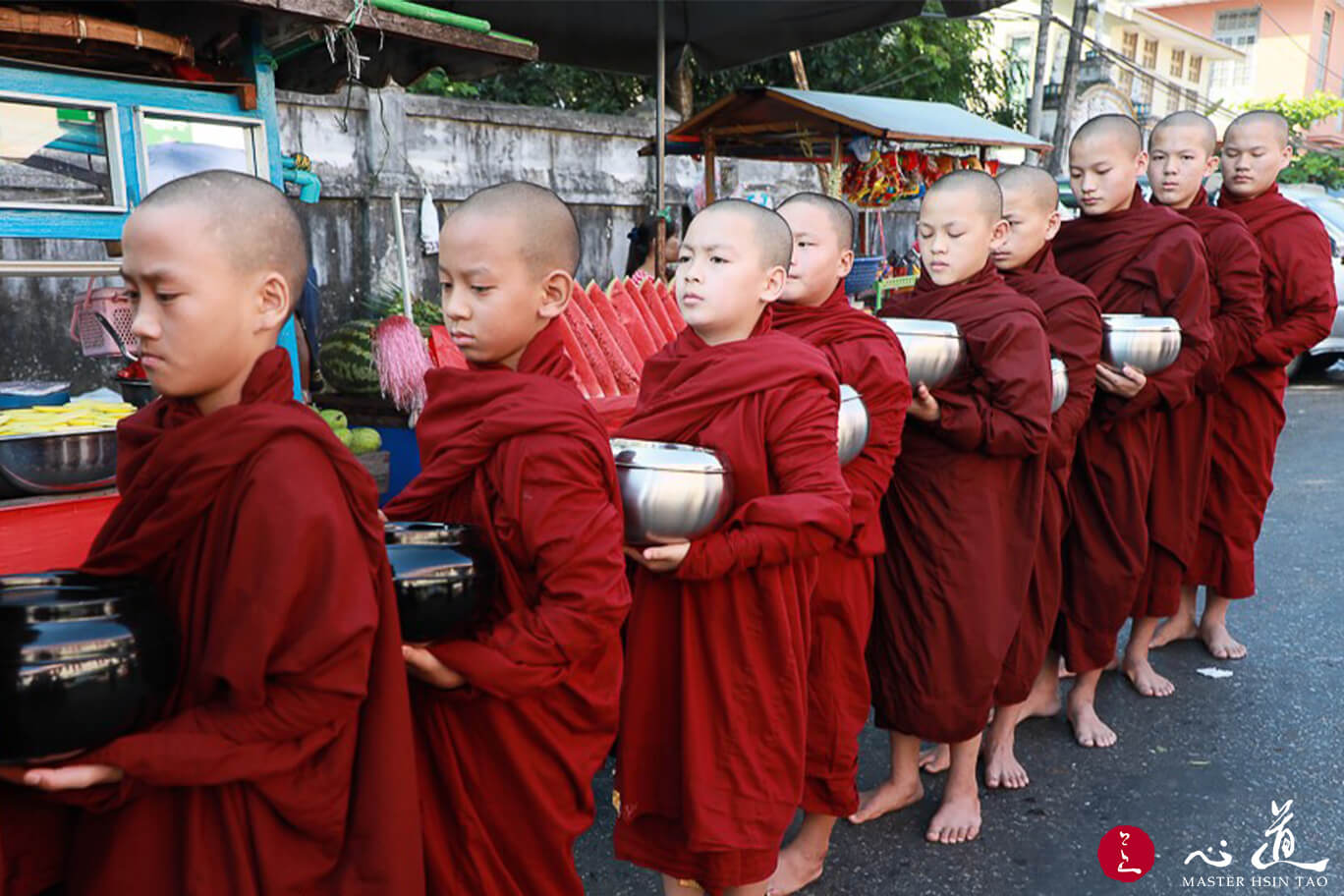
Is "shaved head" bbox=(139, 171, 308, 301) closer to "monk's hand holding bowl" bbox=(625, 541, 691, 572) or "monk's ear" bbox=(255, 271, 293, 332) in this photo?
"monk's ear" bbox=(255, 271, 293, 332)

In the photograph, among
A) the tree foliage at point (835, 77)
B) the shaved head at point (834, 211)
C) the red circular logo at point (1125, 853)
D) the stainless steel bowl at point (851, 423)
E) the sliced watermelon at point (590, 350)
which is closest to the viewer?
the stainless steel bowl at point (851, 423)

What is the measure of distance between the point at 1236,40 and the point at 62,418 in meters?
43.1

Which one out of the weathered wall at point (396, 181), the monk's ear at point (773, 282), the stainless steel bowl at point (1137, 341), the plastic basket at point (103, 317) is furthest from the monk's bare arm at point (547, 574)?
the weathered wall at point (396, 181)

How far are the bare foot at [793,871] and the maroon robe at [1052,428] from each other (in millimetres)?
751

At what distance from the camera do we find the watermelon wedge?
14.0 ft

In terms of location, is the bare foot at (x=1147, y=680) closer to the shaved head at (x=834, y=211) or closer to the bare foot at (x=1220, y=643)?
the bare foot at (x=1220, y=643)

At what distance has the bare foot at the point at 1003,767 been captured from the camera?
10.2 ft

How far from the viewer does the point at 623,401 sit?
12.3ft

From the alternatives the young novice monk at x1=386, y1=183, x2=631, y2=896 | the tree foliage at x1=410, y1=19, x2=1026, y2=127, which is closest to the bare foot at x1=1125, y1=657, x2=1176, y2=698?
the young novice monk at x1=386, y1=183, x2=631, y2=896

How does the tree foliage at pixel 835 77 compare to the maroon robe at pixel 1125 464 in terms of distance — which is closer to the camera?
the maroon robe at pixel 1125 464

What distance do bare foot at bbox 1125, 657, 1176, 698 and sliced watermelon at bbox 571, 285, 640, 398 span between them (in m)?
2.04

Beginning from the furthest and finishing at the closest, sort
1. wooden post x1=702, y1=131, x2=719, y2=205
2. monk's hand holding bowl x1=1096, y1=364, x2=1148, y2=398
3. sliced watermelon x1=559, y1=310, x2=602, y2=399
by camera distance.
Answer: wooden post x1=702, y1=131, x2=719, y2=205
sliced watermelon x1=559, y1=310, x2=602, y2=399
monk's hand holding bowl x1=1096, y1=364, x2=1148, y2=398

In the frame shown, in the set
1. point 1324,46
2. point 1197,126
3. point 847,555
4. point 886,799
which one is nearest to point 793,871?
point 886,799

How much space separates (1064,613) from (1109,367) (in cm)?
78
